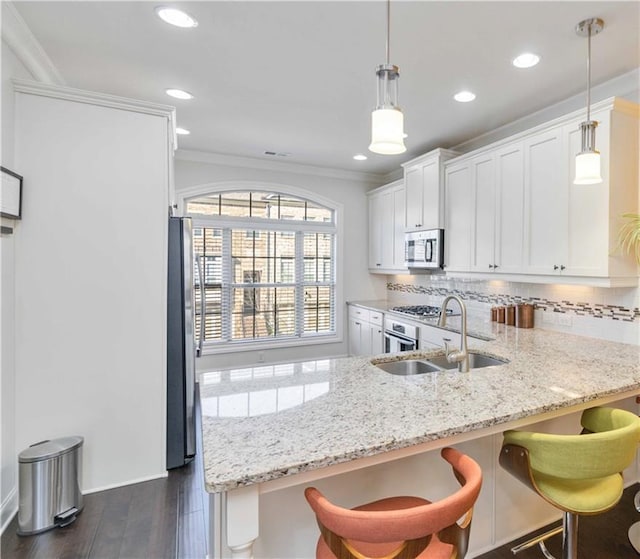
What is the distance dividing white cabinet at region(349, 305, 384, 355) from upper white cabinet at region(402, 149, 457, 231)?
1227mm

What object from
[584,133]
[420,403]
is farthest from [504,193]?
[420,403]

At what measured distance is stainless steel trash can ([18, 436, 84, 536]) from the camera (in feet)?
6.32

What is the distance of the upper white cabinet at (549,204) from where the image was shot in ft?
7.60

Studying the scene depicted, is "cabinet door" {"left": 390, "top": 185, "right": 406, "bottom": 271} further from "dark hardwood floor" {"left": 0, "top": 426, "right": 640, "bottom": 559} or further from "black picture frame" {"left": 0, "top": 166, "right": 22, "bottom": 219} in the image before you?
"black picture frame" {"left": 0, "top": 166, "right": 22, "bottom": 219}

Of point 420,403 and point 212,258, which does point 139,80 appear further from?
point 420,403

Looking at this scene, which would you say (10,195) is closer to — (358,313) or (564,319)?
(358,313)

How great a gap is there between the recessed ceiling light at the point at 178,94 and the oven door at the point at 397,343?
3.07 m

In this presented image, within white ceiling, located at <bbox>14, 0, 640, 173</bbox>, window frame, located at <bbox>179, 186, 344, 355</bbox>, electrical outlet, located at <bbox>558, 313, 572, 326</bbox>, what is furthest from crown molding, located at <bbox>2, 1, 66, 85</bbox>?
electrical outlet, located at <bbox>558, 313, 572, 326</bbox>

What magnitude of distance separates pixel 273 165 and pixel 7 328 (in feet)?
11.1

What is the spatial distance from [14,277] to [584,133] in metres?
3.30

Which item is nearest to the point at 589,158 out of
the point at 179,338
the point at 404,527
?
the point at 404,527

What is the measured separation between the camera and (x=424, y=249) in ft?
12.8

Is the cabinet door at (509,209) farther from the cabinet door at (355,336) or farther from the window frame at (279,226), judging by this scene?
the window frame at (279,226)

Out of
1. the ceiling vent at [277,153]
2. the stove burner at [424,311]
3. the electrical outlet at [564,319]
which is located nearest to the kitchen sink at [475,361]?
the electrical outlet at [564,319]
